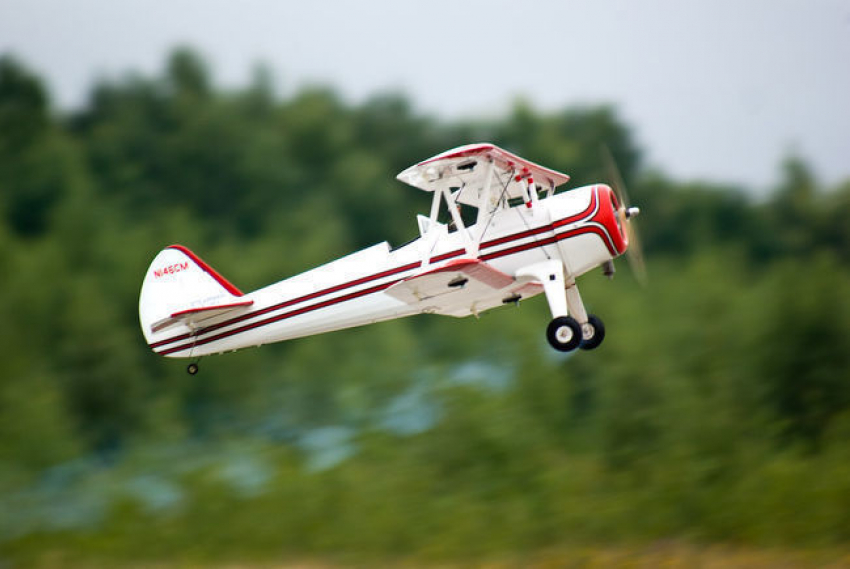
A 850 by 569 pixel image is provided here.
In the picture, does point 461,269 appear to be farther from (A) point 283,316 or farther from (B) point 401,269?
(A) point 283,316

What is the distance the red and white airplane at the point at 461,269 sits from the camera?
12141 mm

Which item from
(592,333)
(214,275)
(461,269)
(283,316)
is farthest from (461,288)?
(214,275)

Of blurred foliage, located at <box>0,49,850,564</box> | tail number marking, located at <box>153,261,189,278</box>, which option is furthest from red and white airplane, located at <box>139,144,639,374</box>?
blurred foliage, located at <box>0,49,850,564</box>

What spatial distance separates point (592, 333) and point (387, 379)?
12226mm

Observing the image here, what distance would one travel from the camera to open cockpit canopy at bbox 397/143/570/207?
11.8 metres

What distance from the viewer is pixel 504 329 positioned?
29.5 meters

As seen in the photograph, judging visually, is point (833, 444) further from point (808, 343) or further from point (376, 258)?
point (376, 258)

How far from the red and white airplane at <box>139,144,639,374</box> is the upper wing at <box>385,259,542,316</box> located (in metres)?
0.01

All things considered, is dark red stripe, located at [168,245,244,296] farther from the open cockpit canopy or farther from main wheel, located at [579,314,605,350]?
main wheel, located at [579,314,605,350]

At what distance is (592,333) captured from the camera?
42.8 ft

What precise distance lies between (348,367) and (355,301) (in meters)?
16.1

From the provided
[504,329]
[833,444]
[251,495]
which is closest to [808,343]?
[833,444]

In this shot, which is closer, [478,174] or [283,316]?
[478,174]

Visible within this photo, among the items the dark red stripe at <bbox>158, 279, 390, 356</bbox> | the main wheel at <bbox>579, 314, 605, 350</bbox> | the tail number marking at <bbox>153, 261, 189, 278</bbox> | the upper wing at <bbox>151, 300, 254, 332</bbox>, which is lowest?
the main wheel at <bbox>579, 314, 605, 350</bbox>
